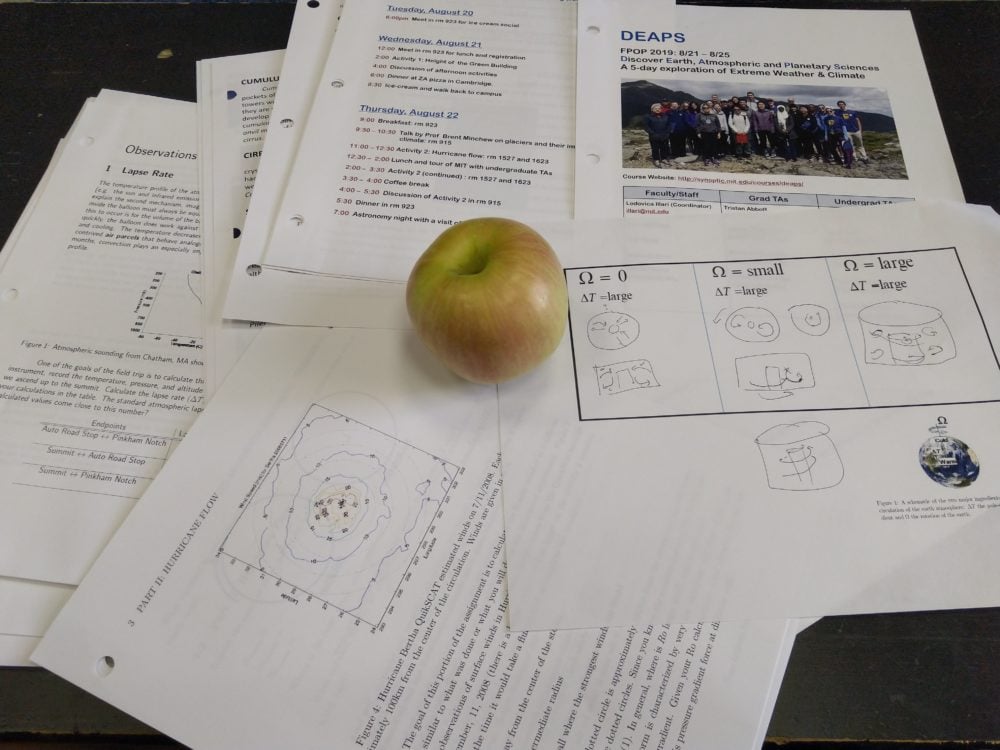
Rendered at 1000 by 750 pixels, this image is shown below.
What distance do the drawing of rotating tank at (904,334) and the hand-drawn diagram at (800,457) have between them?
8 centimetres

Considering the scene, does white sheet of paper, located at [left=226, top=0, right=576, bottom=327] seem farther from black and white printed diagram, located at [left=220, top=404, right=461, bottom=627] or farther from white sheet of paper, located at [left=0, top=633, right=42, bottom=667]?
white sheet of paper, located at [left=0, top=633, right=42, bottom=667]

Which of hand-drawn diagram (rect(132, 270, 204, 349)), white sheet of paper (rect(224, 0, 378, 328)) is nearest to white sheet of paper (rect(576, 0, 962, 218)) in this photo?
white sheet of paper (rect(224, 0, 378, 328))

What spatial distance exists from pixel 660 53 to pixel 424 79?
227 mm

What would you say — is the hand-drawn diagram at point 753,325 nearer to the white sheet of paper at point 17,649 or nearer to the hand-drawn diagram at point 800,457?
the hand-drawn diagram at point 800,457

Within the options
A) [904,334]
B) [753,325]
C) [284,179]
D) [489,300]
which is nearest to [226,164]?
[284,179]

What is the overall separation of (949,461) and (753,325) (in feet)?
0.52

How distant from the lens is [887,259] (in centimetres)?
52

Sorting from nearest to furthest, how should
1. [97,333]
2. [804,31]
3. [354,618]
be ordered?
[354,618]
[97,333]
[804,31]

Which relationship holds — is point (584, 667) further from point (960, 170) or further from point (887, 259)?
point (960, 170)

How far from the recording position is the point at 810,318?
0.51 metres

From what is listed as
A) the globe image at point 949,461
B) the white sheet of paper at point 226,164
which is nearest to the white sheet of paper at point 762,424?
the globe image at point 949,461

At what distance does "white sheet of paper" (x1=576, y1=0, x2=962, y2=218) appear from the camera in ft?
1.84

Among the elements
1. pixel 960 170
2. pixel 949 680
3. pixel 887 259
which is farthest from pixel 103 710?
pixel 960 170

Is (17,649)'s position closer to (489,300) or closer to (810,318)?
(489,300)
